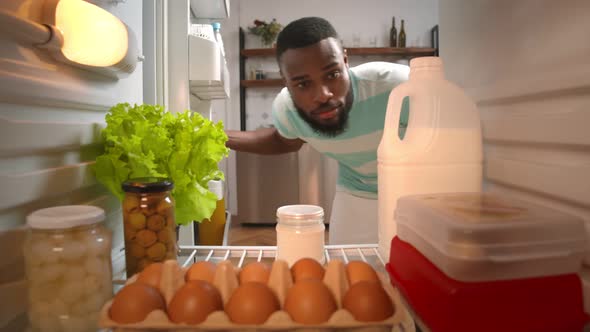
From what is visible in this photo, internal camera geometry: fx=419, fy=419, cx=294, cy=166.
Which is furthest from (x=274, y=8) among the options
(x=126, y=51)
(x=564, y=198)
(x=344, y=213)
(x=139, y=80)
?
(x=564, y=198)

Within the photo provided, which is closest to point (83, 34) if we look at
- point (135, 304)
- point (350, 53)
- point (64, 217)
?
point (64, 217)

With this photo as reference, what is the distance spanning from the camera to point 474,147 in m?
0.64

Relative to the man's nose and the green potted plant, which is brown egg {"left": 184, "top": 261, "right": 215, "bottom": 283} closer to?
the man's nose

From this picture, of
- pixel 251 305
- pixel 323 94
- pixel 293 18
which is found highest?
pixel 293 18

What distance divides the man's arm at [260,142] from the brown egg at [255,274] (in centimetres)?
113

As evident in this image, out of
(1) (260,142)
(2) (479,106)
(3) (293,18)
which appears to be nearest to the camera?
(2) (479,106)

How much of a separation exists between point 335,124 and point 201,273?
0.94 m

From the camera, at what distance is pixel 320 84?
4.25 ft

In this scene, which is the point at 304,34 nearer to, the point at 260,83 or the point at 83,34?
the point at 83,34

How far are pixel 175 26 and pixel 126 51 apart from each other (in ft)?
2.05

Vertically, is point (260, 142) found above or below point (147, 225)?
above

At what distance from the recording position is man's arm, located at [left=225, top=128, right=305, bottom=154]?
64.0 inches

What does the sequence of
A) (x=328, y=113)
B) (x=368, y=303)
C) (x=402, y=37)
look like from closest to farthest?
(x=368, y=303), (x=328, y=113), (x=402, y=37)

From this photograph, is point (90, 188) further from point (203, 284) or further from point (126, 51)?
point (203, 284)
